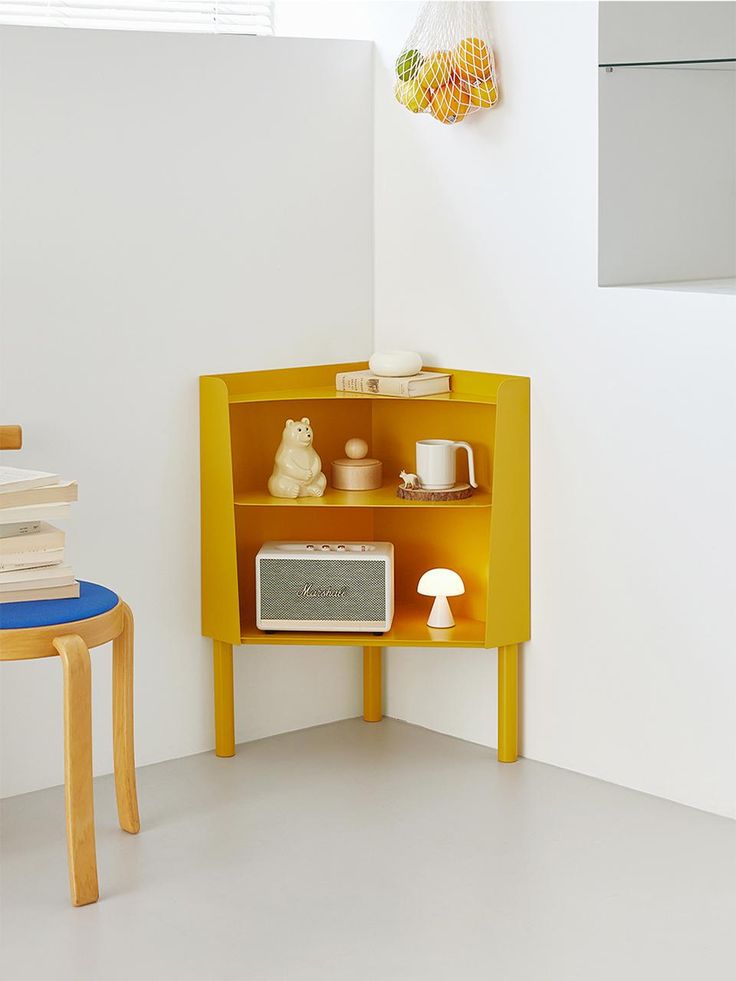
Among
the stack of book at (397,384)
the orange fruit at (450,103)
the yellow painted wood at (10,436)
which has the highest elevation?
the orange fruit at (450,103)

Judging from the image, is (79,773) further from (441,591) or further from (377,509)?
(377,509)

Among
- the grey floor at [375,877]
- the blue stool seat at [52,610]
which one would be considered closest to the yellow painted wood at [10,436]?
the blue stool seat at [52,610]

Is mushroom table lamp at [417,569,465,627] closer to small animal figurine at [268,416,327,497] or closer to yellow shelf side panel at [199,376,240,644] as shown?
small animal figurine at [268,416,327,497]

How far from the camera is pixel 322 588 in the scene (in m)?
3.07

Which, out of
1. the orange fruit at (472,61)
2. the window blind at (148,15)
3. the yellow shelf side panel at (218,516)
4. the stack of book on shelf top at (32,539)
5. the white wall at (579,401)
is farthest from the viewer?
the window blind at (148,15)

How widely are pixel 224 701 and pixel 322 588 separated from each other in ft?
1.13

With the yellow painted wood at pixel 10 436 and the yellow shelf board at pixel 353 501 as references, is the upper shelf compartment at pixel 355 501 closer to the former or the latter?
the yellow shelf board at pixel 353 501

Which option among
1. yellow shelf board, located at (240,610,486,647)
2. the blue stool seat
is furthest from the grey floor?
the blue stool seat

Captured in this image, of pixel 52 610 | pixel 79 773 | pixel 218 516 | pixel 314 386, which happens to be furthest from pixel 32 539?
pixel 314 386

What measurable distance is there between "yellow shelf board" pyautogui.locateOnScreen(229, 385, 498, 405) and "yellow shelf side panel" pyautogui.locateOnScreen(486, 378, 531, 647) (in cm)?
5

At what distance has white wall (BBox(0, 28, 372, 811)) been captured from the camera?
285 centimetres

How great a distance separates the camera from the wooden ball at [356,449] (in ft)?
10.4

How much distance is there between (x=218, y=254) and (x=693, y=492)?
114 cm

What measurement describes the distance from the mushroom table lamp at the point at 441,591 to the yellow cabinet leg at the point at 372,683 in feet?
0.91
